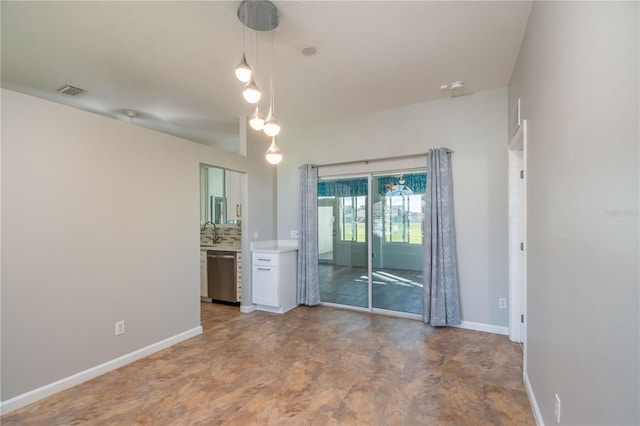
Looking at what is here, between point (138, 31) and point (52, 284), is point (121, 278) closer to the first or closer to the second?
point (52, 284)

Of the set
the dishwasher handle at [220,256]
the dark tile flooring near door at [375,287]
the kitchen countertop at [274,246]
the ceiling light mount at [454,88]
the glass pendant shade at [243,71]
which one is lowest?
the dark tile flooring near door at [375,287]

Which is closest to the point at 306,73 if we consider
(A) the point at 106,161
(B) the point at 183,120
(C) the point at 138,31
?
(C) the point at 138,31

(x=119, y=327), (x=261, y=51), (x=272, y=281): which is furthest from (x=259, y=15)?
(x=272, y=281)

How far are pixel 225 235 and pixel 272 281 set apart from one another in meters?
1.85

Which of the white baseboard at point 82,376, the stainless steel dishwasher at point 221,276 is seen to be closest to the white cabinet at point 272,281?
the stainless steel dishwasher at point 221,276

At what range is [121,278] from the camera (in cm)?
284

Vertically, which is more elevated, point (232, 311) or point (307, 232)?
point (307, 232)

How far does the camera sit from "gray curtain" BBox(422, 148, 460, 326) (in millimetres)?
3645

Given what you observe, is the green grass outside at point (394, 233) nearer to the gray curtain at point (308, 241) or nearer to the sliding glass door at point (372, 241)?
the sliding glass door at point (372, 241)

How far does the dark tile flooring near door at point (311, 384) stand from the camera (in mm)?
2057

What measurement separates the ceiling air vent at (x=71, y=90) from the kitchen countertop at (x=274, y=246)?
2.84 meters

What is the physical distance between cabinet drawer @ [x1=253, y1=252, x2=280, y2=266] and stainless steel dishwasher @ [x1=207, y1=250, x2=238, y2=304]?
45cm

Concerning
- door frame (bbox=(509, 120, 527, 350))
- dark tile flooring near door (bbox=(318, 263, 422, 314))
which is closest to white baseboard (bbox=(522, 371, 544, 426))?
door frame (bbox=(509, 120, 527, 350))

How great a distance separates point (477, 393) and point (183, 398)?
229 cm
